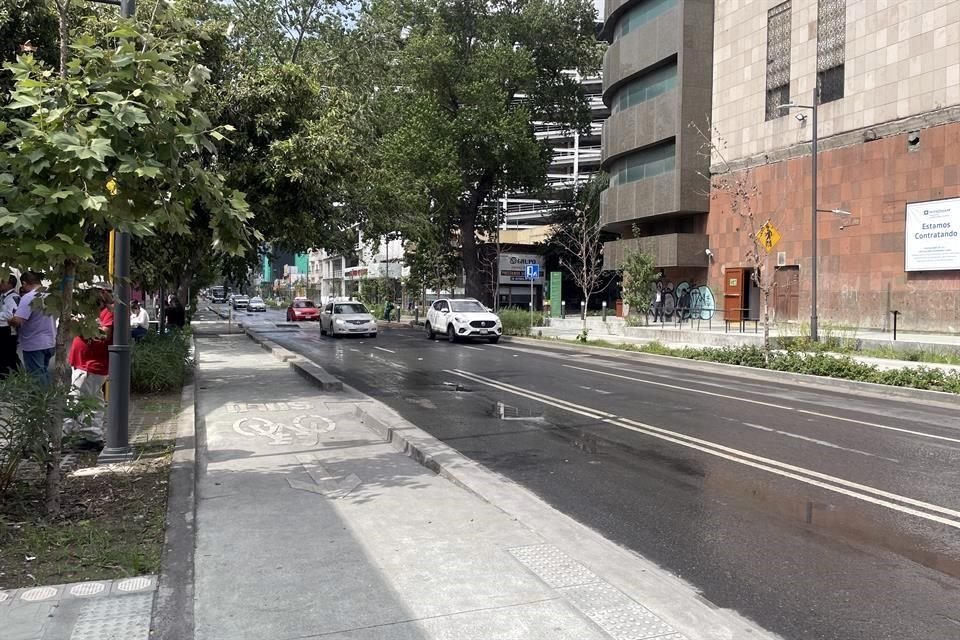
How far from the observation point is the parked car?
31.0m

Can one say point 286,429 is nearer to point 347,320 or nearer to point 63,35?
point 63,35

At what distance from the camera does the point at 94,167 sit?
15.5 ft

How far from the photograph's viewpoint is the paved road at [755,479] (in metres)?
A: 4.52

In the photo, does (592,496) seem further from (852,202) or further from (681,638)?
(852,202)

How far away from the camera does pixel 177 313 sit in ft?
77.0

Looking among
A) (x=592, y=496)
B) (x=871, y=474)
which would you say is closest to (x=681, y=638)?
(x=592, y=496)

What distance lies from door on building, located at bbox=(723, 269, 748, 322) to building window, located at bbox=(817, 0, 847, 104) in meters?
8.82

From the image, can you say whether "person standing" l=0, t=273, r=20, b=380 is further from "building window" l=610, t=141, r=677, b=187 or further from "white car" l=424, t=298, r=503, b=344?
"building window" l=610, t=141, r=677, b=187

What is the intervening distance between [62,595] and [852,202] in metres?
30.5

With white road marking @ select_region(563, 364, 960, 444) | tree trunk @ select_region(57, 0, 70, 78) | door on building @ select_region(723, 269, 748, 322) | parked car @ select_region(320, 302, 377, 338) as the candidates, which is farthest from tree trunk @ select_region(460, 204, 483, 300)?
tree trunk @ select_region(57, 0, 70, 78)

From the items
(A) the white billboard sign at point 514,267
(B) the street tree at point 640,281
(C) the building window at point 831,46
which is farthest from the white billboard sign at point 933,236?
(A) the white billboard sign at point 514,267

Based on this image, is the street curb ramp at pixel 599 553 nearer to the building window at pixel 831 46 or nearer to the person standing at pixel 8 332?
the person standing at pixel 8 332

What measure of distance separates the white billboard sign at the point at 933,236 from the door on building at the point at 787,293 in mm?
5718

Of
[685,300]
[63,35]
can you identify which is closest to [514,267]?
[685,300]
